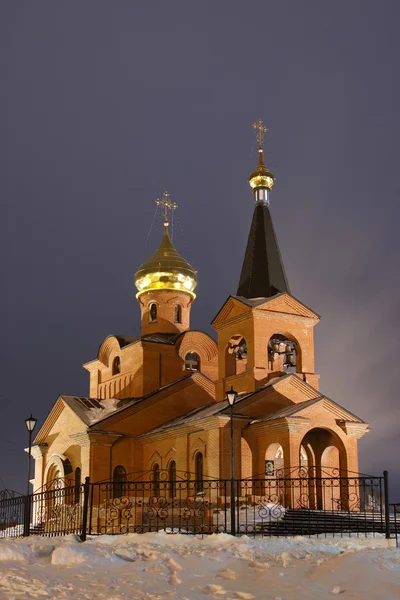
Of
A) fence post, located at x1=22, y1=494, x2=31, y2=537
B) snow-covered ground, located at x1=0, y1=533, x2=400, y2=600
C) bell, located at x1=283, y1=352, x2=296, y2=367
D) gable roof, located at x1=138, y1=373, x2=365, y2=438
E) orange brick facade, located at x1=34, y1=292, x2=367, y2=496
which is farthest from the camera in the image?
bell, located at x1=283, y1=352, x2=296, y2=367

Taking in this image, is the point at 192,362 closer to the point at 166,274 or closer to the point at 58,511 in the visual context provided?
the point at 166,274

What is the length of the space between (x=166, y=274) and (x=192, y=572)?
23.1m

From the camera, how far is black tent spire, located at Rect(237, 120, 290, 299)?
25.0m

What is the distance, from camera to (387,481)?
1244 cm

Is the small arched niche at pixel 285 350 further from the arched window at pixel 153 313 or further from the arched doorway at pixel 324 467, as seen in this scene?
the arched window at pixel 153 313

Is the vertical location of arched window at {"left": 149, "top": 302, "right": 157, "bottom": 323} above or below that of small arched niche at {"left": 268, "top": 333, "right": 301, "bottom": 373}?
above

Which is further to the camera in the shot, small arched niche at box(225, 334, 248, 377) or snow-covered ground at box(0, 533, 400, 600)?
small arched niche at box(225, 334, 248, 377)

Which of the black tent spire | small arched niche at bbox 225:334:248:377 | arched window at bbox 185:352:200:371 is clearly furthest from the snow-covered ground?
arched window at bbox 185:352:200:371

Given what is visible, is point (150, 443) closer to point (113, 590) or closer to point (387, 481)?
point (387, 481)

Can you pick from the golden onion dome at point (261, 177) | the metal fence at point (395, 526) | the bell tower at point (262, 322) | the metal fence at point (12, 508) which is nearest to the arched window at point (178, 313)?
the bell tower at point (262, 322)

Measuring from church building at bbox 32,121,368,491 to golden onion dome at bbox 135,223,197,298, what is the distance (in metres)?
0.05

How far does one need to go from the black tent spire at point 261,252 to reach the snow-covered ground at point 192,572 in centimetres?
1503

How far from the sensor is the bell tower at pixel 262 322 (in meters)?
23.5

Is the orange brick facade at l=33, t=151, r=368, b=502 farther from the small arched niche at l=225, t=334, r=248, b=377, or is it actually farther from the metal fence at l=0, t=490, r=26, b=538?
the metal fence at l=0, t=490, r=26, b=538
